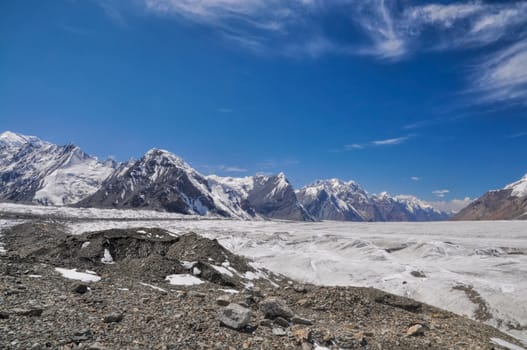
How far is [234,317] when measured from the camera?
1032cm

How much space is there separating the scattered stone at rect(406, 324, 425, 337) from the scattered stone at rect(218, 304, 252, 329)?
643 cm

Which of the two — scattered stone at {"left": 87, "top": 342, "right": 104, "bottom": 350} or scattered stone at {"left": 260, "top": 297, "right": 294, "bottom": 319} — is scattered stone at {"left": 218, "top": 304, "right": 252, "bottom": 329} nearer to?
scattered stone at {"left": 260, "top": 297, "right": 294, "bottom": 319}

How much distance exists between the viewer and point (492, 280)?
3262 centimetres

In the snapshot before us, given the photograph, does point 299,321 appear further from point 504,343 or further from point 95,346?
point 504,343

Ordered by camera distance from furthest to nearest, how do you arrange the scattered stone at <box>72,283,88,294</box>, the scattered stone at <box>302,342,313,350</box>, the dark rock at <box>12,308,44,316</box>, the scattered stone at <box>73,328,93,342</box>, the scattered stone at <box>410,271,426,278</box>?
the scattered stone at <box>410,271,426,278</box>, the scattered stone at <box>72,283,88,294</box>, the scattered stone at <box>302,342,313,350</box>, the dark rock at <box>12,308,44,316</box>, the scattered stone at <box>73,328,93,342</box>

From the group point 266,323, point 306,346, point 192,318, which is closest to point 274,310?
point 266,323

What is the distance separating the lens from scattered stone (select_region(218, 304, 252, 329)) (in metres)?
10.1

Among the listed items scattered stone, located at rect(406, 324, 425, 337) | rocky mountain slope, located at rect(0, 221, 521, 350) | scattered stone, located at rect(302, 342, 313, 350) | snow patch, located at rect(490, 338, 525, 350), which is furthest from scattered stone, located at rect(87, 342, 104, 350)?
snow patch, located at rect(490, 338, 525, 350)

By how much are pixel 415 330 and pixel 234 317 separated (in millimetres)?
7132

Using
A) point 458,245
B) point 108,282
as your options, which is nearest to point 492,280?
point 458,245

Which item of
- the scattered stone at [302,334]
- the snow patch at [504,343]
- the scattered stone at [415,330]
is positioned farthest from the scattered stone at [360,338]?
the snow patch at [504,343]

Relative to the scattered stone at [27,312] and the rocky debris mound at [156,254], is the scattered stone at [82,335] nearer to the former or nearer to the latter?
the scattered stone at [27,312]

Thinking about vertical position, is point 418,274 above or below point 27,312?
below

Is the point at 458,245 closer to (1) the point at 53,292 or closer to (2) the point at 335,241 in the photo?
(2) the point at 335,241
